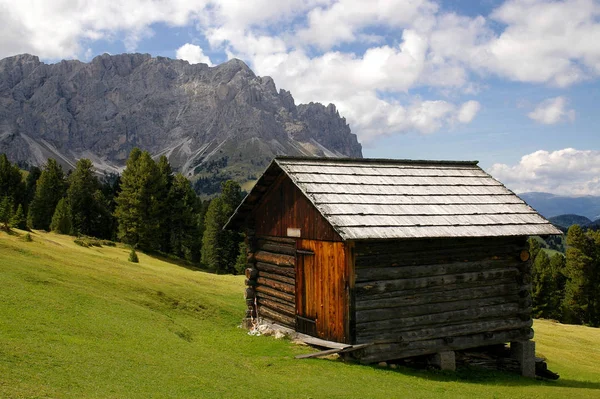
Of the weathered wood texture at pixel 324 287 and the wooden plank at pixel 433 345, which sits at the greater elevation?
the weathered wood texture at pixel 324 287

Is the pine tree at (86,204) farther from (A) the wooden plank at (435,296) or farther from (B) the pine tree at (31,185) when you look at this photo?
(A) the wooden plank at (435,296)

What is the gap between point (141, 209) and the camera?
69062mm

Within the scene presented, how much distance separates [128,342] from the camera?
1498 centimetres

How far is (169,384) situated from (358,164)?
461 inches

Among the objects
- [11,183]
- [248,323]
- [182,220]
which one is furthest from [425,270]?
[11,183]

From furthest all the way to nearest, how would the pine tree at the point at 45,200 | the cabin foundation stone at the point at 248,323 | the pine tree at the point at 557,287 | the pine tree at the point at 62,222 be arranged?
the pine tree at the point at 45,200 → the pine tree at the point at 557,287 → the pine tree at the point at 62,222 → the cabin foundation stone at the point at 248,323

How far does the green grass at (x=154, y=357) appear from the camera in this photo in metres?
10.9

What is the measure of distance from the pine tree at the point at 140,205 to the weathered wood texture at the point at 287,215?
51.1 m

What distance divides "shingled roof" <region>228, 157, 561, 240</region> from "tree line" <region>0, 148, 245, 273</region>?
50605 millimetres

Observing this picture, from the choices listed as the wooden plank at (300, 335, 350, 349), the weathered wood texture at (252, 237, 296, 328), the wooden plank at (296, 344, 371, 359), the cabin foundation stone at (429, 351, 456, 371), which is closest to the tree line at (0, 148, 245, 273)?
the weathered wood texture at (252, 237, 296, 328)

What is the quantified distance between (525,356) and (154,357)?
14.6 meters

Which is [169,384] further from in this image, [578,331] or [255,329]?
[578,331]

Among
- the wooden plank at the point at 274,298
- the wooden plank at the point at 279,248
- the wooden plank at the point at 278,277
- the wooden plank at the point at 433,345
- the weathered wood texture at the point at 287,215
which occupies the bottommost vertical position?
the wooden plank at the point at 433,345

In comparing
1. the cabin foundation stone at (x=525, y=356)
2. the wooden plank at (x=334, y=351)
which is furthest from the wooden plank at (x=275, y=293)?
the cabin foundation stone at (x=525, y=356)
